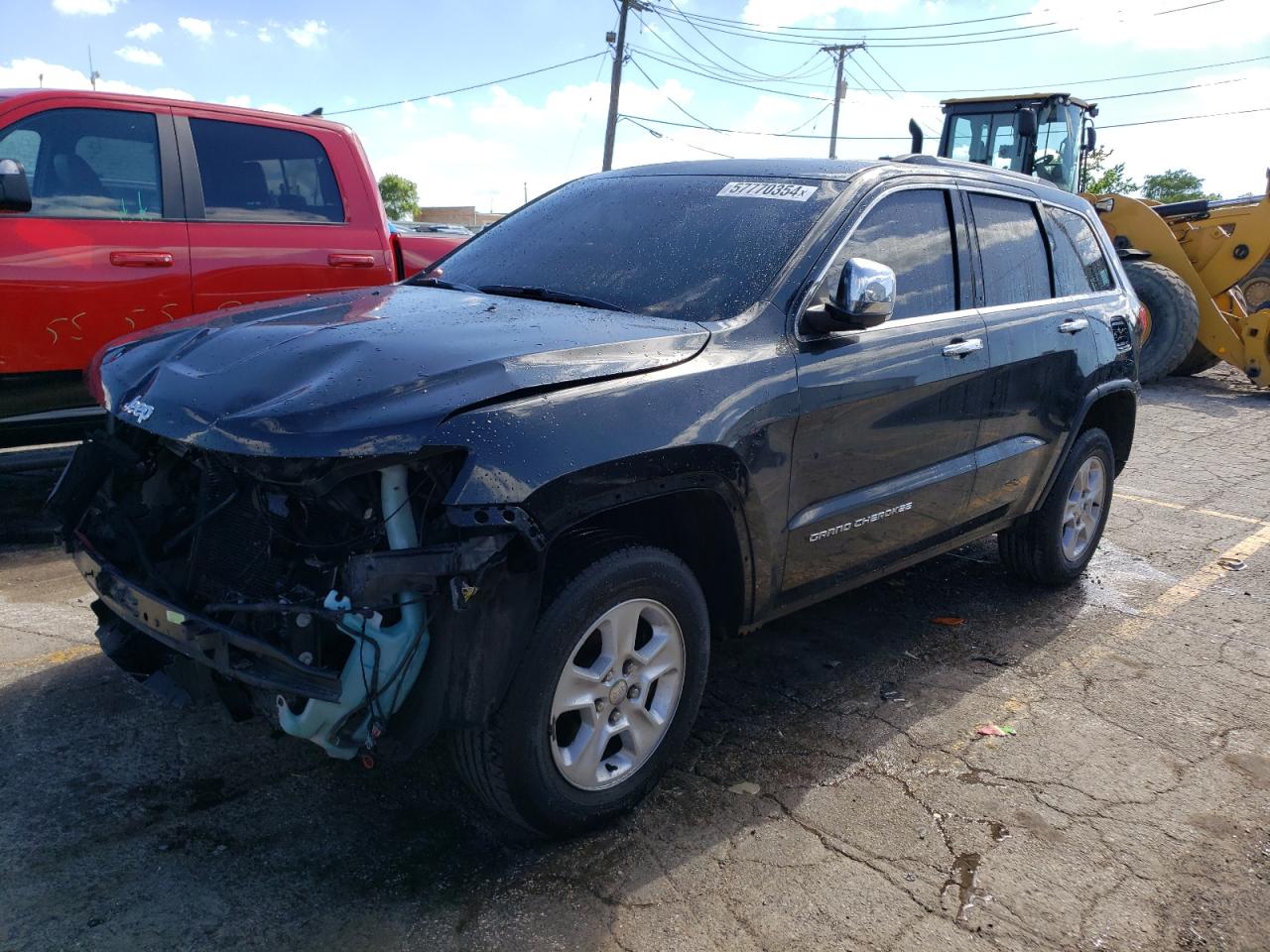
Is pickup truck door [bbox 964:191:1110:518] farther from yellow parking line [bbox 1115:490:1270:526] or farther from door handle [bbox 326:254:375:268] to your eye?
door handle [bbox 326:254:375:268]

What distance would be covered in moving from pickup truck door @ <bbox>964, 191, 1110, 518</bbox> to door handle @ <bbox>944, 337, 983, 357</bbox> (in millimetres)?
126

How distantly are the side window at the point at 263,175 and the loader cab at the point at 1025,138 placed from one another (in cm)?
948

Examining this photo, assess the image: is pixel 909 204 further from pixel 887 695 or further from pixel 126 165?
pixel 126 165

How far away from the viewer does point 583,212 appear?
13.5ft

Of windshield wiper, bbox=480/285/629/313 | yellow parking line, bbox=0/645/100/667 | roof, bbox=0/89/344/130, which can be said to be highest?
roof, bbox=0/89/344/130

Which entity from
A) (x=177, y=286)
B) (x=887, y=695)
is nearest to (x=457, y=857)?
(x=887, y=695)

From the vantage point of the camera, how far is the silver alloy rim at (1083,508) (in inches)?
203

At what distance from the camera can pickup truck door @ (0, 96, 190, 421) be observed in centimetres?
508

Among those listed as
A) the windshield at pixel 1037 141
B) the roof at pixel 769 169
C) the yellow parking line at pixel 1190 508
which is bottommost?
the yellow parking line at pixel 1190 508

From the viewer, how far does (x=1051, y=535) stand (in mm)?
4996

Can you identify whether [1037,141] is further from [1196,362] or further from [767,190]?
[767,190]

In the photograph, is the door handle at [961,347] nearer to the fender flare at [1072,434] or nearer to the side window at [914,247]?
the side window at [914,247]

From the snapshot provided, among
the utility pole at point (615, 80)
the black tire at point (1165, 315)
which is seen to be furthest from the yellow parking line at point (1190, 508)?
the utility pole at point (615, 80)

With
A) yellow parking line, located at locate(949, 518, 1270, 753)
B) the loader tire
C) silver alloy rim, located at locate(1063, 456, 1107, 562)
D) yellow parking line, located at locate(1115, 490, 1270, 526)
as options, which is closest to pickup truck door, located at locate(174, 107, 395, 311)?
silver alloy rim, located at locate(1063, 456, 1107, 562)
